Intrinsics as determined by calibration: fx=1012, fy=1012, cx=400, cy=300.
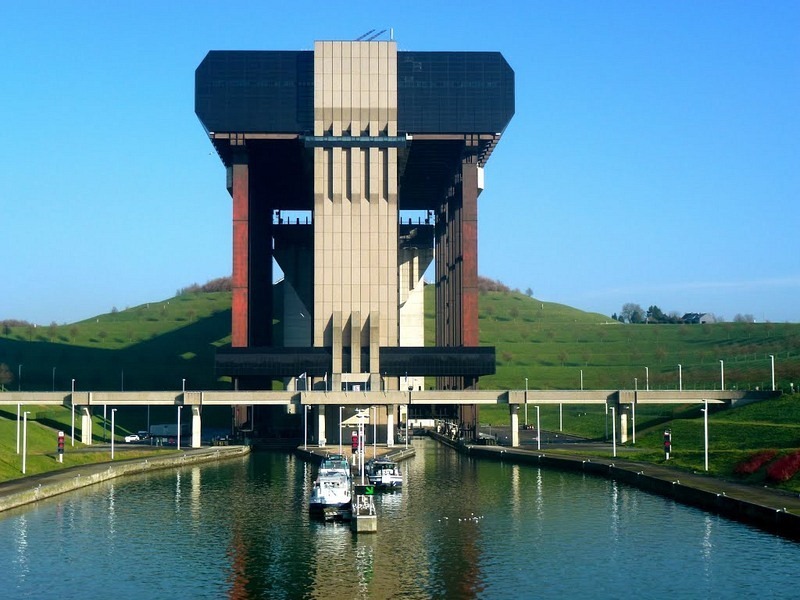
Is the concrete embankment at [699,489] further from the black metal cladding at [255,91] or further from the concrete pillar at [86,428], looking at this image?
the black metal cladding at [255,91]

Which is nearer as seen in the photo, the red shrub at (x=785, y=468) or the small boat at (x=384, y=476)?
the red shrub at (x=785, y=468)

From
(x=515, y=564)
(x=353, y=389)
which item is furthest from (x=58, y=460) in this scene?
(x=515, y=564)

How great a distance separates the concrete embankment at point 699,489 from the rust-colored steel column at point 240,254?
191 feet

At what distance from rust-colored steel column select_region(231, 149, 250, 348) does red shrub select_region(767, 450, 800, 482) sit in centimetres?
10142

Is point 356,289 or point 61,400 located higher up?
point 356,289

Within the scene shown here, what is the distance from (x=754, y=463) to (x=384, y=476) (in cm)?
3723

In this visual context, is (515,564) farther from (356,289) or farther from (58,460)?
(356,289)

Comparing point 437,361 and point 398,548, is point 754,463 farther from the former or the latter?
point 437,361

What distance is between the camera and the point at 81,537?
250 feet

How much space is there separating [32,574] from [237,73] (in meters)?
123

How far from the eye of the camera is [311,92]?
576ft

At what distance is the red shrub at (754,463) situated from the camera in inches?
3920

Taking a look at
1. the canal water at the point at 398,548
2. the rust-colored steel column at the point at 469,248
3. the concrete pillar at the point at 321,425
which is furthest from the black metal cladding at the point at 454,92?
the canal water at the point at 398,548

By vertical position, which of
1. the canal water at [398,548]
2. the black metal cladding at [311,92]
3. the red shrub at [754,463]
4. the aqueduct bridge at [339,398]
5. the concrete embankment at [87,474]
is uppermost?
the black metal cladding at [311,92]
